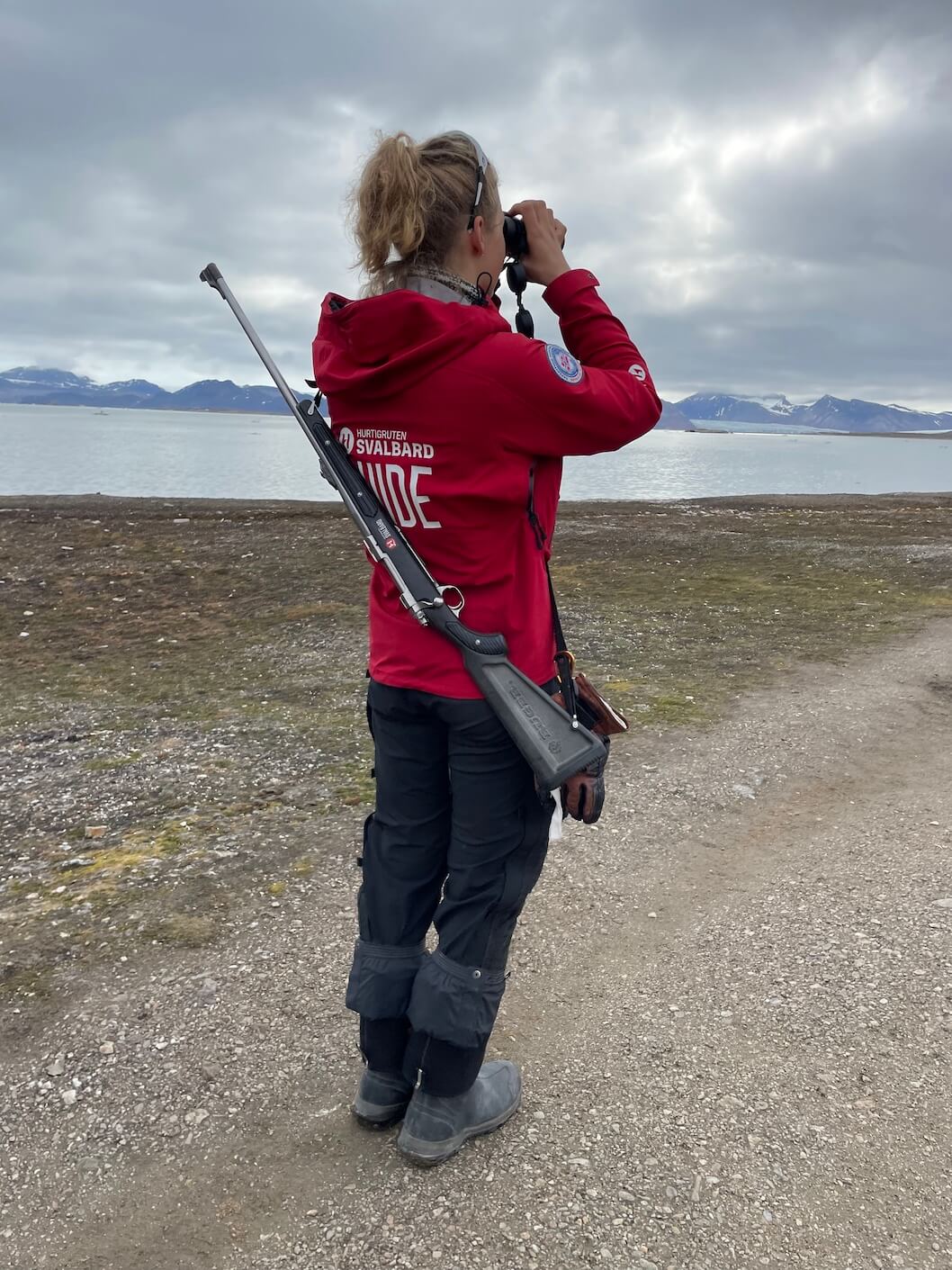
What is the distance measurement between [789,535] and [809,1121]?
20.5 m

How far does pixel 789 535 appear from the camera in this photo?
2250cm

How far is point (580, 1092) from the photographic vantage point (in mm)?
3664

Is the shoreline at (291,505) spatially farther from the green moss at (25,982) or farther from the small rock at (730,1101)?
the small rock at (730,1101)

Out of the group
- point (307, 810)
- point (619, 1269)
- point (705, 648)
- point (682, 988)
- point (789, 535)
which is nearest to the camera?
point (619, 1269)

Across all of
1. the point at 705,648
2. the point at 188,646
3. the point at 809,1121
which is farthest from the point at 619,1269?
the point at 188,646

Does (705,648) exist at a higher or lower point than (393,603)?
lower

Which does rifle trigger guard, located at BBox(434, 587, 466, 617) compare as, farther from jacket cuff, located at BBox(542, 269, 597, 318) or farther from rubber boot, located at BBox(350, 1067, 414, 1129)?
rubber boot, located at BBox(350, 1067, 414, 1129)

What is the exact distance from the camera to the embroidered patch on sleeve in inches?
106

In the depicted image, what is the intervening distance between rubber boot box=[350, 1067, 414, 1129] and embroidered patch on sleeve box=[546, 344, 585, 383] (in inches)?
101

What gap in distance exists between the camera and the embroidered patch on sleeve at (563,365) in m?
2.68

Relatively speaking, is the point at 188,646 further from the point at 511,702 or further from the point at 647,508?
the point at 647,508

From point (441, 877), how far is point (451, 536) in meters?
1.29

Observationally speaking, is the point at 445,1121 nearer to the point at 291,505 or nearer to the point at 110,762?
the point at 110,762

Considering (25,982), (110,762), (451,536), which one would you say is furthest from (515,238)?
(110,762)
